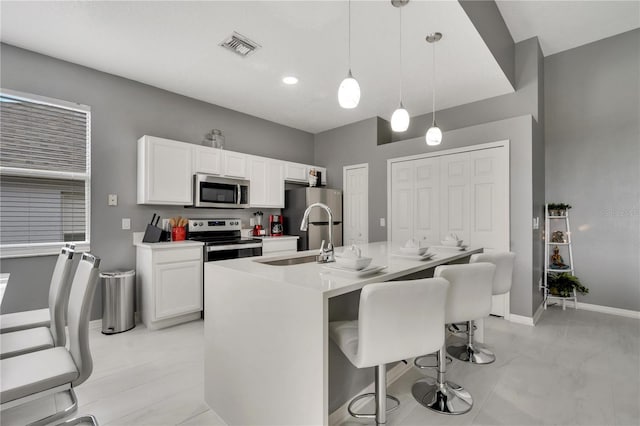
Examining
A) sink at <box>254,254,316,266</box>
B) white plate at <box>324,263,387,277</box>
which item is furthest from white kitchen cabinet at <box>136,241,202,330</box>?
white plate at <box>324,263,387,277</box>

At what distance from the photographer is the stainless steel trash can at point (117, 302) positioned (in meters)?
→ 3.04

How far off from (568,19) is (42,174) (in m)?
5.72

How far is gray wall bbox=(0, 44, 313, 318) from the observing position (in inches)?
110

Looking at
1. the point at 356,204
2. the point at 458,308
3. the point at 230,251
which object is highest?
the point at 356,204

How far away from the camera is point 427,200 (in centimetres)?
→ 412

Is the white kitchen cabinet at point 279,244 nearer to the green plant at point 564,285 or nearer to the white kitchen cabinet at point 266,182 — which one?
the white kitchen cabinet at point 266,182

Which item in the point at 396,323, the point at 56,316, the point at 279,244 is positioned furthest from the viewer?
the point at 279,244

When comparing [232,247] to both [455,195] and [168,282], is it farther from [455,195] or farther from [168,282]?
[455,195]

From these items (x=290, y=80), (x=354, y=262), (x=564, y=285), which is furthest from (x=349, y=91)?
(x=564, y=285)

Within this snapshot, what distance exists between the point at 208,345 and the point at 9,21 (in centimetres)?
303

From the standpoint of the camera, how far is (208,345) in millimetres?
1822

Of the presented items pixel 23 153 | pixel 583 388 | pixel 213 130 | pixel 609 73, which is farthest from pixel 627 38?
pixel 23 153

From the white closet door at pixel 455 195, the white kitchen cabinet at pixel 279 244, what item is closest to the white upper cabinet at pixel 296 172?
the white kitchen cabinet at pixel 279 244

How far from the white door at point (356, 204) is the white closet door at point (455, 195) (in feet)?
4.05
